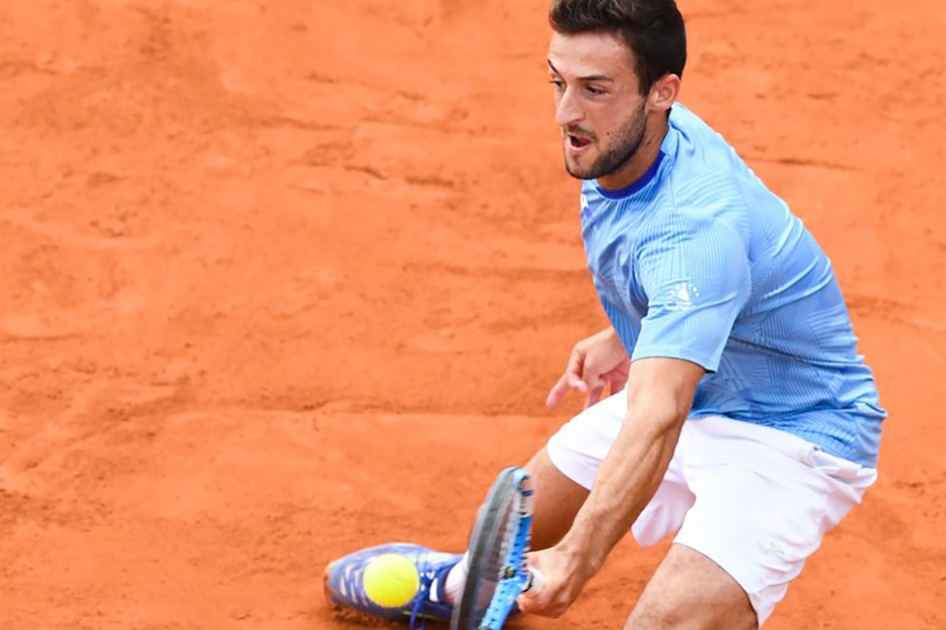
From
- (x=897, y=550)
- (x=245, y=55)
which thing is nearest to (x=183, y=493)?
(x=897, y=550)

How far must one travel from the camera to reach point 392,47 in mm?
8000

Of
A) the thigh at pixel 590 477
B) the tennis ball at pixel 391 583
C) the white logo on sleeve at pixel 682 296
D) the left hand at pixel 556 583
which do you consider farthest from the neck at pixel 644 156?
the tennis ball at pixel 391 583

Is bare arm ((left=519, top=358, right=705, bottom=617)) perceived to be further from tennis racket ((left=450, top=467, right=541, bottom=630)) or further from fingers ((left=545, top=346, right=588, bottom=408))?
fingers ((left=545, top=346, right=588, bottom=408))

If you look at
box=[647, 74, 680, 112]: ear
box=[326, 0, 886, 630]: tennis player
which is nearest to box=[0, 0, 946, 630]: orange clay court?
box=[326, 0, 886, 630]: tennis player

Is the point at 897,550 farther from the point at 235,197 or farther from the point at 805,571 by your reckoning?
the point at 235,197

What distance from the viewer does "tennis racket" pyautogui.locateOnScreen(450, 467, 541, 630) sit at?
3445mm

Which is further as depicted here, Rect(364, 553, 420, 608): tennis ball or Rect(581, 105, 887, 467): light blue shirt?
Rect(364, 553, 420, 608): tennis ball

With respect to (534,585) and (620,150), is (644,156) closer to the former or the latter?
(620,150)

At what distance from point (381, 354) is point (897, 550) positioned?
2126mm

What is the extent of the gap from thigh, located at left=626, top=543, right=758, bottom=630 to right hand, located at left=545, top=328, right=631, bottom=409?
2.79ft

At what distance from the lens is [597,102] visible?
3.97 meters

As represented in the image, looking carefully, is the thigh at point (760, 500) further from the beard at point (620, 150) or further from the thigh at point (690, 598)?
the beard at point (620, 150)

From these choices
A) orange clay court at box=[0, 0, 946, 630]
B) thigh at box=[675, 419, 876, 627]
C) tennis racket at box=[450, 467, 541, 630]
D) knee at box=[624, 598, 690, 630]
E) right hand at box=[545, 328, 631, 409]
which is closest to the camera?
tennis racket at box=[450, 467, 541, 630]

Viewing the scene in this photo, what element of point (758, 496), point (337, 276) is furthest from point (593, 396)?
point (337, 276)
